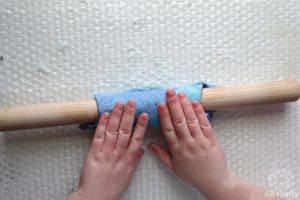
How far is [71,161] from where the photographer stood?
578 millimetres

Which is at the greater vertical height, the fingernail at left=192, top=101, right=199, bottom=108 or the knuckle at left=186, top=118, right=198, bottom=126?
the fingernail at left=192, top=101, right=199, bottom=108

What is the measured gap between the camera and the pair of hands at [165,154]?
545 mm

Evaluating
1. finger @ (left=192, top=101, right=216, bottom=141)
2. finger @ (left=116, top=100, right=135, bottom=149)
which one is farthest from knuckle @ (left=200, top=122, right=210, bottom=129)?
finger @ (left=116, top=100, right=135, bottom=149)

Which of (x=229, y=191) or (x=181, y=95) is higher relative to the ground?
(x=181, y=95)

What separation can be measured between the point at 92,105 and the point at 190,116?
143 mm

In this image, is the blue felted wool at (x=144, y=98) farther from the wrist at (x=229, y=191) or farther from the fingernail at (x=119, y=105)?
the wrist at (x=229, y=191)

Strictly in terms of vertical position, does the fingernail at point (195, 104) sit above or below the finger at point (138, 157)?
above

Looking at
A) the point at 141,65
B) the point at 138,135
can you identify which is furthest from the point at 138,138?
the point at 141,65

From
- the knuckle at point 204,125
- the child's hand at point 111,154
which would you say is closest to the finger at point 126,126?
the child's hand at point 111,154

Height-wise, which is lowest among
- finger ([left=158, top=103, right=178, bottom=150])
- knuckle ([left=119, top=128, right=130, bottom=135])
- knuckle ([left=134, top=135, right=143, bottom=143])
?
knuckle ([left=134, top=135, right=143, bottom=143])

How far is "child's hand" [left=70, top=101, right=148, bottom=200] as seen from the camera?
541 millimetres

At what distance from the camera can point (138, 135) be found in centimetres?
55

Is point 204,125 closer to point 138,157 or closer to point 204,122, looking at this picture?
point 204,122

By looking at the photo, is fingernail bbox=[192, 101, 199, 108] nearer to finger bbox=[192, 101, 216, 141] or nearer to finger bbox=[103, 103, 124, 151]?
finger bbox=[192, 101, 216, 141]
